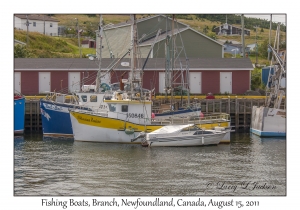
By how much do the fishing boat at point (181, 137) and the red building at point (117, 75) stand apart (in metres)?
14.5

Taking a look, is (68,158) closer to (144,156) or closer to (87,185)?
(144,156)

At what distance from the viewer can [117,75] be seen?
163ft

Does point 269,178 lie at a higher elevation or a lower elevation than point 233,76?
lower

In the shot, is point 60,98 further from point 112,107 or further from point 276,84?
point 276,84

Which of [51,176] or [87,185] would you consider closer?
[87,185]

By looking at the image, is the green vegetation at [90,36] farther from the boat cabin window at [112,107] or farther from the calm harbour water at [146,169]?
the calm harbour water at [146,169]

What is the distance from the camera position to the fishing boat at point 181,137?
3488 cm

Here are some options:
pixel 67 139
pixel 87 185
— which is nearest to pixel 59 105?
pixel 67 139

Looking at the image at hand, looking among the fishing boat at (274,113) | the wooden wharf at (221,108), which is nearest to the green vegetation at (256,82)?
the wooden wharf at (221,108)

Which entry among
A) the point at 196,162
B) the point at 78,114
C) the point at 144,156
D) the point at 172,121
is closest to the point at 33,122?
the point at 78,114

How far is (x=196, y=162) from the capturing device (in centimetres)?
3020

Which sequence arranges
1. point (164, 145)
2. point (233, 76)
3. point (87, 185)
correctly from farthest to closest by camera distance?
point (233, 76), point (164, 145), point (87, 185)

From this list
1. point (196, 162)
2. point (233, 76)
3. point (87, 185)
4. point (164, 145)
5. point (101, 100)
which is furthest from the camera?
point (233, 76)

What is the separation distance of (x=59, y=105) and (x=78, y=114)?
3.03m
